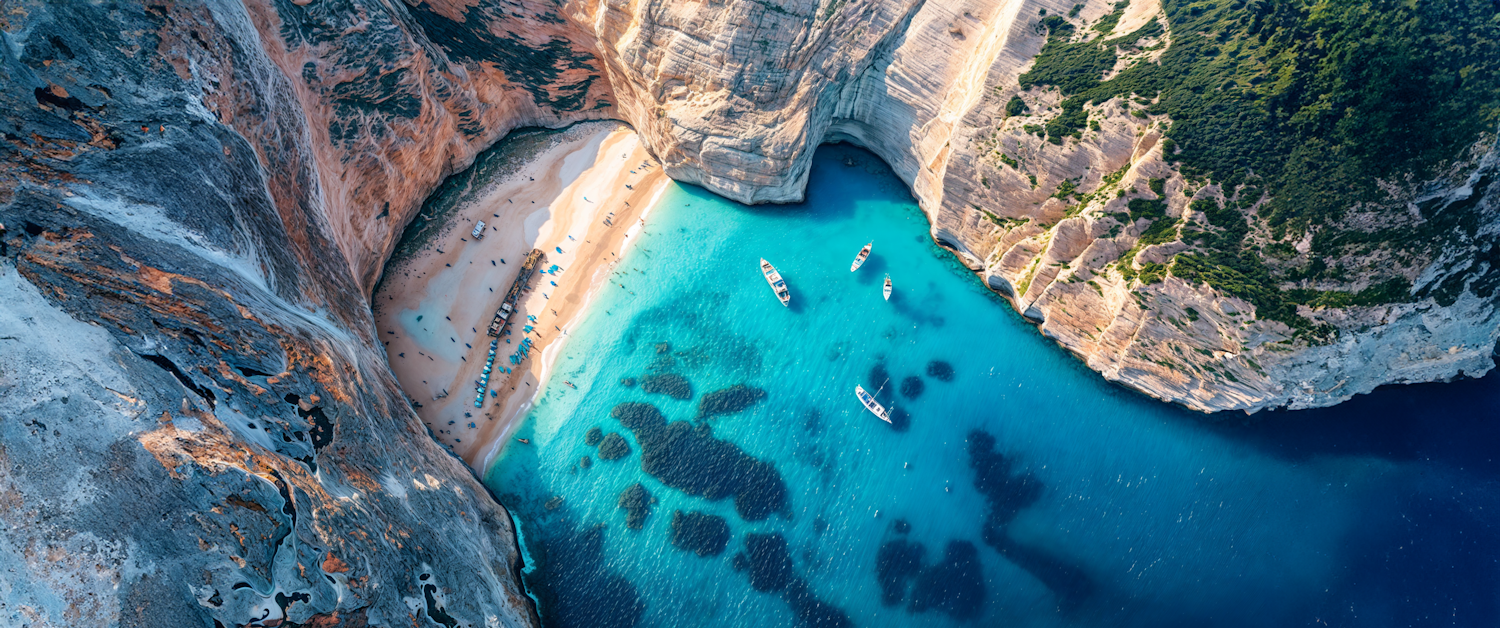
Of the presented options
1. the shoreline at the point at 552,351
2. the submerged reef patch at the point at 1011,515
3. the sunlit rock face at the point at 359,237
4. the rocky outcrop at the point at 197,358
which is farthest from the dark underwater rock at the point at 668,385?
the submerged reef patch at the point at 1011,515

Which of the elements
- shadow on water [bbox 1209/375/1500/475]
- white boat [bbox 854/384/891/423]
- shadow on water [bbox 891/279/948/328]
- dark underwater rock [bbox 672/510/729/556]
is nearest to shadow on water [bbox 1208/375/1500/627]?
shadow on water [bbox 1209/375/1500/475]

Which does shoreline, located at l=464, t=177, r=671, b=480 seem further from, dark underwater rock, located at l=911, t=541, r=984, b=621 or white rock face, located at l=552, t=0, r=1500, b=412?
dark underwater rock, located at l=911, t=541, r=984, b=621

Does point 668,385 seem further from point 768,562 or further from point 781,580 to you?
point 781,580

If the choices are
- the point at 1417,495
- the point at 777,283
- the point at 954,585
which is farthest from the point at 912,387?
the point at 1417,495

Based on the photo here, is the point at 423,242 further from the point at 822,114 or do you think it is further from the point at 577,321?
the point at 822,114

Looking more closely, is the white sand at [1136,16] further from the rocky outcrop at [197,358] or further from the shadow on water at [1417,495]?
the rocky outcrop at [197,358]
